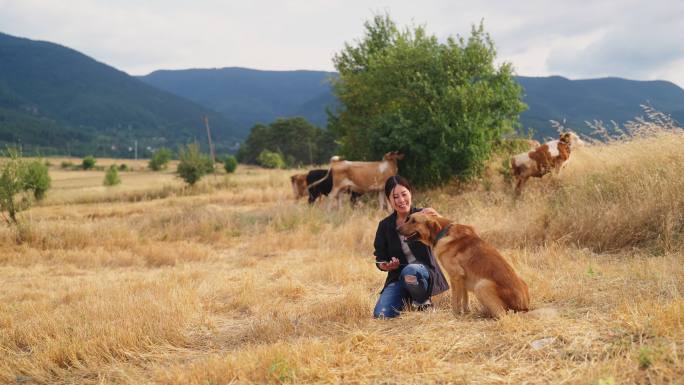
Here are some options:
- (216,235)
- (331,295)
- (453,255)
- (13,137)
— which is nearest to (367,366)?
(453,255)

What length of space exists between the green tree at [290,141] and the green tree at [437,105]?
214 ft

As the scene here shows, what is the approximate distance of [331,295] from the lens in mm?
7551

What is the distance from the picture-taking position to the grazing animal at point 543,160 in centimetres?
1312

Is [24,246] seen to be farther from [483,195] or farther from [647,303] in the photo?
[647,303]

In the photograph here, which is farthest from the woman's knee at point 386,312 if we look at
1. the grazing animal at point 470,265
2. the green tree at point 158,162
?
the green tree at point 158,162

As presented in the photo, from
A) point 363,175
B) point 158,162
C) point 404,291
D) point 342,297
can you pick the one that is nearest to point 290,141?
point 158,162

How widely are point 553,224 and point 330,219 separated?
601 centimetres

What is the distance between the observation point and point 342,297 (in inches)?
275

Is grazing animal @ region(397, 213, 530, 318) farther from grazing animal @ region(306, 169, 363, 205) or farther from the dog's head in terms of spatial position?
grazing animal @ region(306, 169, 363, 205)

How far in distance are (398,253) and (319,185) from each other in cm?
1066

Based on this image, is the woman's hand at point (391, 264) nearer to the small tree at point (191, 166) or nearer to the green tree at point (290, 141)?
the small tree at point (191, 166)

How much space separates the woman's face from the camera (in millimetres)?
5727

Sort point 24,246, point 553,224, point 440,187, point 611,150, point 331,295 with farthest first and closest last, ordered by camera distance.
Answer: point 440,187
point 611,150
point 24,246
point 553,224
point 331,295

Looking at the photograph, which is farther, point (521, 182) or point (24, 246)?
point (521, 182)
